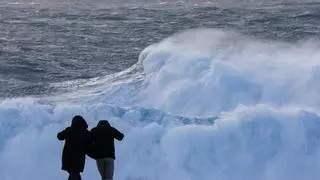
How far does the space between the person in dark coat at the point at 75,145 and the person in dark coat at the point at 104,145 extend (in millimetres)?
149

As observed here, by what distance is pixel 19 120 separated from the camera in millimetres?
14023

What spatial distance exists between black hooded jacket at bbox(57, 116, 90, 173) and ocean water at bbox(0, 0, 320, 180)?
328 cm

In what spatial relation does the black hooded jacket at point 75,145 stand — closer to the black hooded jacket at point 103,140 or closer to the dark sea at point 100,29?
the black hooded jacket at point 103,140

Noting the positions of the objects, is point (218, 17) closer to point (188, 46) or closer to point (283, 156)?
point (188, 46)

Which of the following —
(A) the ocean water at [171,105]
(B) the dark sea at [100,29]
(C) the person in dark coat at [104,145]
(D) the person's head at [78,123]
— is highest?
(D) the person's head at [78,123]

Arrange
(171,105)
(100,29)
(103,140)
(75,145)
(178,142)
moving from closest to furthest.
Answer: (75,145)
(103,140)
(178,142)
(171,105)
(100,29)

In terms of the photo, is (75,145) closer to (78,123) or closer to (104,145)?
(78,123)

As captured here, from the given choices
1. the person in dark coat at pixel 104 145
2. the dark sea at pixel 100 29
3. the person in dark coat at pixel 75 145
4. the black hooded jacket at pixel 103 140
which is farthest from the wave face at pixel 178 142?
the dark sea at pixel 100 29

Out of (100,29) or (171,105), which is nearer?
(171,105)

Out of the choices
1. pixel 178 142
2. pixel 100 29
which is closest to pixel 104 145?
pixel 178 142

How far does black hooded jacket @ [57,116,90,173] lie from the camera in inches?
379

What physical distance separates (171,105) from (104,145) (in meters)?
8.00

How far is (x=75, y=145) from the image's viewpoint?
9.62m

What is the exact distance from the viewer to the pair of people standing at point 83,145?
963cm
